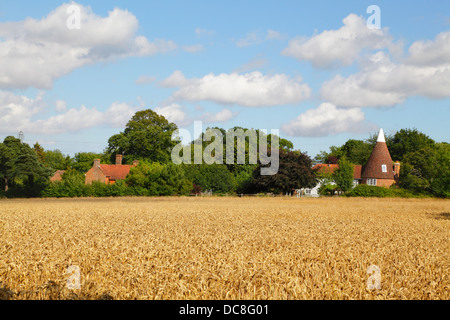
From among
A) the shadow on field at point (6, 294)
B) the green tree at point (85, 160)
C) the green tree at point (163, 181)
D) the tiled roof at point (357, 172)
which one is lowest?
the shadow on field at point (6, 294)

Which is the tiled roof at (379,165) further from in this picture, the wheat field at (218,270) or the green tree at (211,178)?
the wheat field at (218,270)

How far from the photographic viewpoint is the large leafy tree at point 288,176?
227 feet

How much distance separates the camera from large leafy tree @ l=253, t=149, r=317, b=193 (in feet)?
227

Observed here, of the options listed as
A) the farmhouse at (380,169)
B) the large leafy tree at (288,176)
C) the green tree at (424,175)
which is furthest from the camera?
the farmhouse at (380,169)

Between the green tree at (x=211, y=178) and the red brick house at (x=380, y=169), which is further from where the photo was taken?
the red brick house at (x=380, y=169)

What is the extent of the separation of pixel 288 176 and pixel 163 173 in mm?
19236

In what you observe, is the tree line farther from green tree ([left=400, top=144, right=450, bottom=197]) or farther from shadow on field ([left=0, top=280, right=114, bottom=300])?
shadow on field ([left=0, top=280, right=114, bottom=300])

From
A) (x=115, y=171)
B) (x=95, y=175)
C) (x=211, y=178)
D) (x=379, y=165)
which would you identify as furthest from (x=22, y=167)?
(x=379, y=165)

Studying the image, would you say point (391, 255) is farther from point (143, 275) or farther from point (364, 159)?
point (364, 159)

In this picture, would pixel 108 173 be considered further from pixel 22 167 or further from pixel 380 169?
pixel 380 169

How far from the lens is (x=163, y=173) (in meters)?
63.6

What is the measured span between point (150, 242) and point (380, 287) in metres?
7.47

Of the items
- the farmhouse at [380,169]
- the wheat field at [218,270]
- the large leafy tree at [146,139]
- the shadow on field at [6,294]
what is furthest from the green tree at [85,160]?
the shadow on field at [6,294]

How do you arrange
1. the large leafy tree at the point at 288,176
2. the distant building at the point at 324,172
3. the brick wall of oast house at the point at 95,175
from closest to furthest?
the large leafy tree at the point at 288,176 → the distant building at the point at 324,172 → the brick wall of oast house at the point at 95,175
